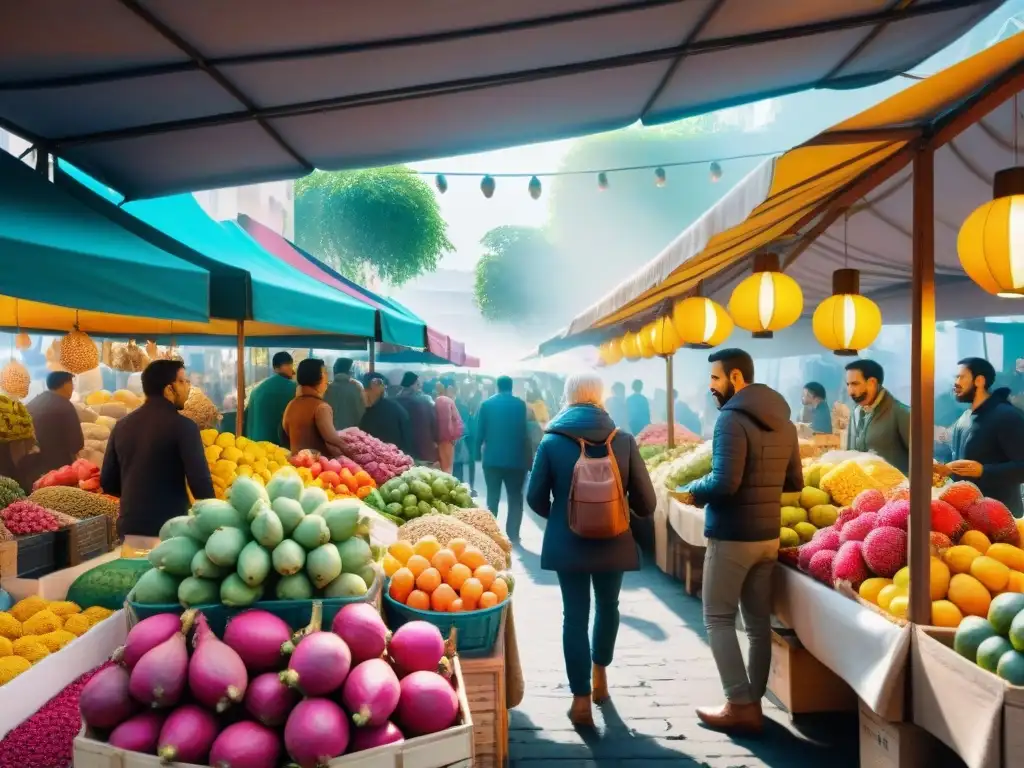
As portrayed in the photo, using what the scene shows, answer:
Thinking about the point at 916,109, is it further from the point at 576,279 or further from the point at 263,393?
the point at 576,279

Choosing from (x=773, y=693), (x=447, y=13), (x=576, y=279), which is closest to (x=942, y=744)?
(x=773, y=693)

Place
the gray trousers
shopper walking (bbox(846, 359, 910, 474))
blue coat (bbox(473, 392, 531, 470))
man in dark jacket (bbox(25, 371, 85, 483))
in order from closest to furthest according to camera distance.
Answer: the gray trousers < shopper walking (bbox(846, 359, 910, 474)) < man in dark jacket (bbox(25, 371, 85, 483)) < blue coat (bbox(473, 392, 531, 470))

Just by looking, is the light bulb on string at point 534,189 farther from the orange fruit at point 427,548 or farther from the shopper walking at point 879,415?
the orange fruit at point 427,548

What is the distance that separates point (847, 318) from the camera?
478 cm

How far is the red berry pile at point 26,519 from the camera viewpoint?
3692 millimetres

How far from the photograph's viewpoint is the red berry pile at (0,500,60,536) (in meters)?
3.69

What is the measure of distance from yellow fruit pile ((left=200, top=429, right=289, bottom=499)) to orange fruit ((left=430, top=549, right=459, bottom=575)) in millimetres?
1801

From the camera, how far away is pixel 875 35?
4.73m

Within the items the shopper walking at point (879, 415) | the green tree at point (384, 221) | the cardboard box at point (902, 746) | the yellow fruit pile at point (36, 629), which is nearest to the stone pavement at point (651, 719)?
the cardboard box at point (902, 746)

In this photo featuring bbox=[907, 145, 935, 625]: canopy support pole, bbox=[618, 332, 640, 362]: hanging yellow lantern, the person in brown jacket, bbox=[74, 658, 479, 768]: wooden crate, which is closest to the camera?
bbox=[74, 658, 479, 768]: wooden crate

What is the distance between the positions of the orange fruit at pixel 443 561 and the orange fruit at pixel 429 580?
0.06 m

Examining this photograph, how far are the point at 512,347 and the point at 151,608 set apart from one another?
214 feet

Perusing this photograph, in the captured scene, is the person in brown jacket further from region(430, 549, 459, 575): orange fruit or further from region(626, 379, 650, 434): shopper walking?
region(626, 379, 650, 434): shopper walking

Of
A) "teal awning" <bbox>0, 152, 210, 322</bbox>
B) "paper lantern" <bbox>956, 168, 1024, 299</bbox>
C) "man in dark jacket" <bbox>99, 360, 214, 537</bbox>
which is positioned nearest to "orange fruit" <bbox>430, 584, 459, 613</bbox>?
"man in dark jacket" <bbox>99, 360, 214, 537</bbox>
